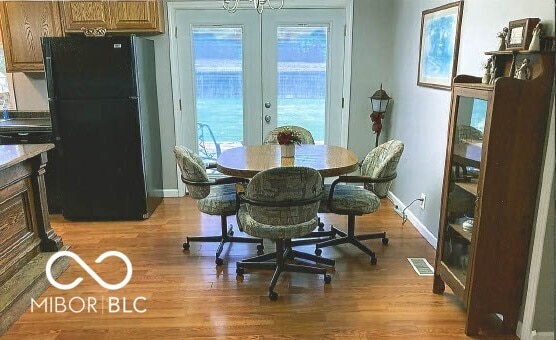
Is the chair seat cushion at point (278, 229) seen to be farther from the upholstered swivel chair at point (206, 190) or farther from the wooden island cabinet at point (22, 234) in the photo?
the wooden island cabinet at point (22, 234)

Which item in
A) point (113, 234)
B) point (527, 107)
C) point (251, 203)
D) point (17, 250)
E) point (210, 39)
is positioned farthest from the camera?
point (210, 39)

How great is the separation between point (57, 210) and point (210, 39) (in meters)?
2.35

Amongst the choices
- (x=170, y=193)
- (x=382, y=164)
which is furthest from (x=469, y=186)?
(x=170, y=193)

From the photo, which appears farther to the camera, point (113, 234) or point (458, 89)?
point (113, 234)

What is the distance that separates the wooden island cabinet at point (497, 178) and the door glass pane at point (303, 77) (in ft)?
7.51

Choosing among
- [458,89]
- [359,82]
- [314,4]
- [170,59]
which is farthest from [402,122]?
[170,59]

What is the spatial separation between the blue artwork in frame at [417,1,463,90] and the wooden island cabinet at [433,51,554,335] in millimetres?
777

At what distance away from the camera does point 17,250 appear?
2793 mm

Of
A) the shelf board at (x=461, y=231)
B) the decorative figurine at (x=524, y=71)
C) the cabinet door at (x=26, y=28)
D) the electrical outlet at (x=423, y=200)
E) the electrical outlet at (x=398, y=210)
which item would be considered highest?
the cabinet door at (x=26, y=28)

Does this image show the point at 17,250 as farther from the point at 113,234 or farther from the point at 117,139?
the point at 117,139

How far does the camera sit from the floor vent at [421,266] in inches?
116

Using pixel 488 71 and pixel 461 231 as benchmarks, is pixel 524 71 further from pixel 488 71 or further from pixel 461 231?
pixel 461 231

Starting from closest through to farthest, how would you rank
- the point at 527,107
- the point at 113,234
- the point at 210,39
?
1. the point at 527,107
2. the point at 113,234
3. the point at 210,39

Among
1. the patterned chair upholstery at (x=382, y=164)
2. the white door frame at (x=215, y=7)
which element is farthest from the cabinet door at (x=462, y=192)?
the white door frame at (x=215, y=7)
